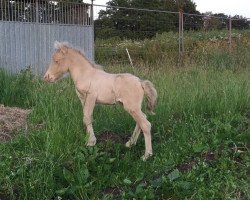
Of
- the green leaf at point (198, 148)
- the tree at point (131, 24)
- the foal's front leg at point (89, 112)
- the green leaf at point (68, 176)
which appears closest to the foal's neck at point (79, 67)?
the foal's front leg at point (89, 112)

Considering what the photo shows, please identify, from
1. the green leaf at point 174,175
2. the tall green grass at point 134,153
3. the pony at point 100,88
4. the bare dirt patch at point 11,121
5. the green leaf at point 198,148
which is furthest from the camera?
the bare dirt patch at point 11,121

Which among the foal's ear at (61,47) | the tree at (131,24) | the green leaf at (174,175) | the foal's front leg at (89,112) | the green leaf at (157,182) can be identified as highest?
the tree at (131,24)

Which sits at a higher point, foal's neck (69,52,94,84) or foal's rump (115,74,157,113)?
foal's neck (69,52,94,84)

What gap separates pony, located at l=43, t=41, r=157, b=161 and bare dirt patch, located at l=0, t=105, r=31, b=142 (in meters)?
1.00

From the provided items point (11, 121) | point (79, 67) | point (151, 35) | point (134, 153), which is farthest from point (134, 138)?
point (151, 35)

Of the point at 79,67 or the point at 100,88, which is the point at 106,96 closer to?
the point at 100,88

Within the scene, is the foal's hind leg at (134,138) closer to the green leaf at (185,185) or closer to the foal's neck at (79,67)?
the foal's neck at (79,67)

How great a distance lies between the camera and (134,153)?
5656 millimetres

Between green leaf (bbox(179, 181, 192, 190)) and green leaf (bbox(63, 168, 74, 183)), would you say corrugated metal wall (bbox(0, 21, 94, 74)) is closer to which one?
green leaf (bbox(63, 168, 74, 183))

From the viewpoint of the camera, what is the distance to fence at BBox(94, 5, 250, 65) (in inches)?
713

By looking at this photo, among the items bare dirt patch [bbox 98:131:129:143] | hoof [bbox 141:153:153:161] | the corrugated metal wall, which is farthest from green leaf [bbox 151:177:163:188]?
the corrugated metal wall

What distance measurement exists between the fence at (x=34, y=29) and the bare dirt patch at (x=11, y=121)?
19.8 feet

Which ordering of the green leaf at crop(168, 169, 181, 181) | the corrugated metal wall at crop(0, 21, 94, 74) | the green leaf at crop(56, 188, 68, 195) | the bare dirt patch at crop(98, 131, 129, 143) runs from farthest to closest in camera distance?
the corrugated metal wall at crop(0, 21, 94, 74), the bare dirt patch at crop(98, 131, 129, 143), the green leaf at crop(168, 169, 181, 181), the green leaf at crop(56, 188, 68, 195)

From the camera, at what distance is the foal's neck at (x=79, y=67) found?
5684mm
